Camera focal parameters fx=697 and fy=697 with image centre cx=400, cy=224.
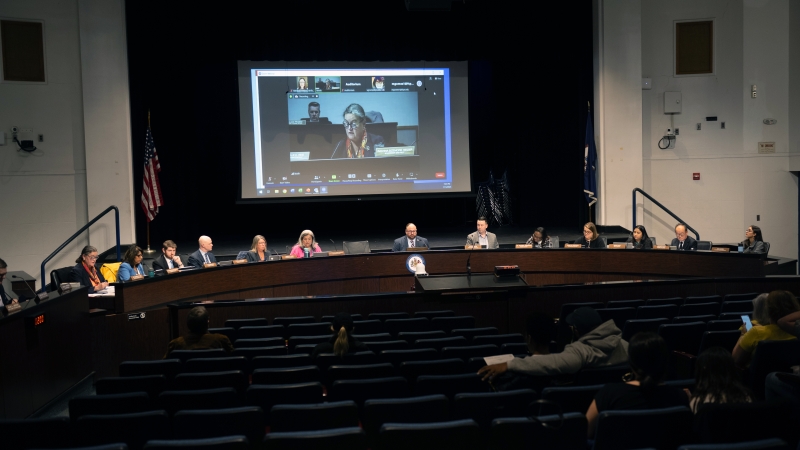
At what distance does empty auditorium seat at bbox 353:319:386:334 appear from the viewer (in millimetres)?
6098

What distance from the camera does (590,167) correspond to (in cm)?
1355

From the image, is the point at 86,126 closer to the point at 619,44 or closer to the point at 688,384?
the point at 619,44

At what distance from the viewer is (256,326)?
20.4 feet

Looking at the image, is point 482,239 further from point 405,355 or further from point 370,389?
point 370,389

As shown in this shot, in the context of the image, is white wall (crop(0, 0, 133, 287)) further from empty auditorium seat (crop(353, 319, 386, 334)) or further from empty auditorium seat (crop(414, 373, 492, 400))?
empty auditorium seat (crop(414, 373, 492, 400))

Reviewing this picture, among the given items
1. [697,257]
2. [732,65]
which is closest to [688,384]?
[697,257]

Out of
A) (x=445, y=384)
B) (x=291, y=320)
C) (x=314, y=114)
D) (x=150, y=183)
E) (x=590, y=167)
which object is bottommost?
(x=291, y=320)

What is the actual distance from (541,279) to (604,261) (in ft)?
3.05

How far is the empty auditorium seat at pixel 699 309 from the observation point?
20.2 feet

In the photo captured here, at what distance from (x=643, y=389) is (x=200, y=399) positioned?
2187 mm

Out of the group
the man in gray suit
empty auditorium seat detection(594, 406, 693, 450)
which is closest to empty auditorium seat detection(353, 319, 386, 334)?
empty auditorium seat detection(594, 406, 693, 450)

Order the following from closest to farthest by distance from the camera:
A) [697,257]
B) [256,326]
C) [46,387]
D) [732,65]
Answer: [46,387] → [256,326] → [697,257] → [732,65]

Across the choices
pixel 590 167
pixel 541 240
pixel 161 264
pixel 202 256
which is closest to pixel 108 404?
pixel 161 264

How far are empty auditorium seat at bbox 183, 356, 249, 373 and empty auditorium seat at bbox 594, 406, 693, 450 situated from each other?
2.44 metres
